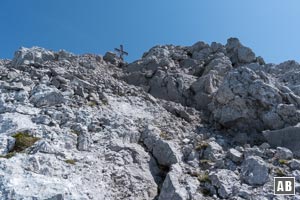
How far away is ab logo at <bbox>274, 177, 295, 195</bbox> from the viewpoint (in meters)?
15.3

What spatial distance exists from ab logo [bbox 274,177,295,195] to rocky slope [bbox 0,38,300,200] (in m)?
0.31

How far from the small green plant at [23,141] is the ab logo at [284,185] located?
11946 millimetres

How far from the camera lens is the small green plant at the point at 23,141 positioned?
52.5ft

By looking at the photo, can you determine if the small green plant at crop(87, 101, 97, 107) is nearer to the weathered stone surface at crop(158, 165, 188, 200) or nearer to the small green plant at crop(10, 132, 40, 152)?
the small green plant at crop(10, 132, 40, 152)

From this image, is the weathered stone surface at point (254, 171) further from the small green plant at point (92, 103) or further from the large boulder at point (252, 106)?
the small green plant at point (92, 103)

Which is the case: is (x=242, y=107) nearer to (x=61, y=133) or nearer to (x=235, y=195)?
(x=235, y=195)

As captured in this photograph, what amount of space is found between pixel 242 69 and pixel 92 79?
12586mm

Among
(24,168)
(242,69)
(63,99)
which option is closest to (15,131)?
(24,168)

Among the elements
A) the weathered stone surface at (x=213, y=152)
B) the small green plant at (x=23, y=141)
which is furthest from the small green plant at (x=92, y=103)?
the weathered stone surface at (x=213, y=152)

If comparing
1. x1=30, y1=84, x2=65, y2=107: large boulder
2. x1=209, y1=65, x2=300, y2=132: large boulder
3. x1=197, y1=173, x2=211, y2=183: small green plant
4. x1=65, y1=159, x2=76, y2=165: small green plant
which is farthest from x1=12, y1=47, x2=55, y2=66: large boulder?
x1=197, y1=173, x2=211, y2=183: small green plant

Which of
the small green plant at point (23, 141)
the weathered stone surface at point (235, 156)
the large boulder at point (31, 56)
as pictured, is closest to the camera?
the small green plant at point (23, 141)

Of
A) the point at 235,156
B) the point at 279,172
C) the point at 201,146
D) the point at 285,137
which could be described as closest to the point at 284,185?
the point at 279,172

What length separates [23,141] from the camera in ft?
53.6

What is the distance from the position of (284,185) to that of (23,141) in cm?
1283
